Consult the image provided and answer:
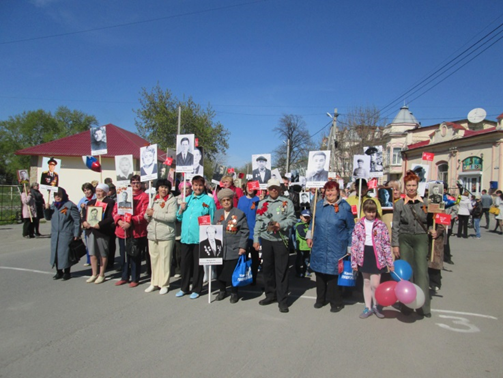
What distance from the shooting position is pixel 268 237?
219 inches

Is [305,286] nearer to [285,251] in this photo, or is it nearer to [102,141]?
[285,251]

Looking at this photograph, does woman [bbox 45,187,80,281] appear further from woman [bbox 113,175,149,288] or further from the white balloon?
the white balloon

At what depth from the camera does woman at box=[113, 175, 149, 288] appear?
641 cm

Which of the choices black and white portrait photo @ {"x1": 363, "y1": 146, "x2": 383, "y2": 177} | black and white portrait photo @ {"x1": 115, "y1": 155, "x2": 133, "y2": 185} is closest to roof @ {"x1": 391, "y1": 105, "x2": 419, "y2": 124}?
black and white portrait photo @ {"x1": 363, "y1": 146, "x2": 383, "y2": 177}

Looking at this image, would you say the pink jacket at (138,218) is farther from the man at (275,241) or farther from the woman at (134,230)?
the man at (275,241)

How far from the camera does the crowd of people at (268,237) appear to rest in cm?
514

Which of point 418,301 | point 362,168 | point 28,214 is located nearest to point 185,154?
point 362,168

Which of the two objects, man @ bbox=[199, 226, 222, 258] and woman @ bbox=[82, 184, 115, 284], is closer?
man @ bbox=[199, 226, 222, 258]

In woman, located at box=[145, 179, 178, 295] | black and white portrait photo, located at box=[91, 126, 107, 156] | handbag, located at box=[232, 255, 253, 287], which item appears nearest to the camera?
handbag, located at box=[232, 255, 253, 287]

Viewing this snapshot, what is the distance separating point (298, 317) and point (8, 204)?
17.7m

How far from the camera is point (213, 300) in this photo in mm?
5805

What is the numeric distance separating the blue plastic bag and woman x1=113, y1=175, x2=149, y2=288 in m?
3.62

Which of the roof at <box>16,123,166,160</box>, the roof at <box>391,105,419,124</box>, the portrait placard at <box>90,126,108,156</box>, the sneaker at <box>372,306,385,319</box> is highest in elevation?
the roof at <box>391,105,419,124</box>

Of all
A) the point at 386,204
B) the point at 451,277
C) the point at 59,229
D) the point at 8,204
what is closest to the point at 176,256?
the point at 59,229
